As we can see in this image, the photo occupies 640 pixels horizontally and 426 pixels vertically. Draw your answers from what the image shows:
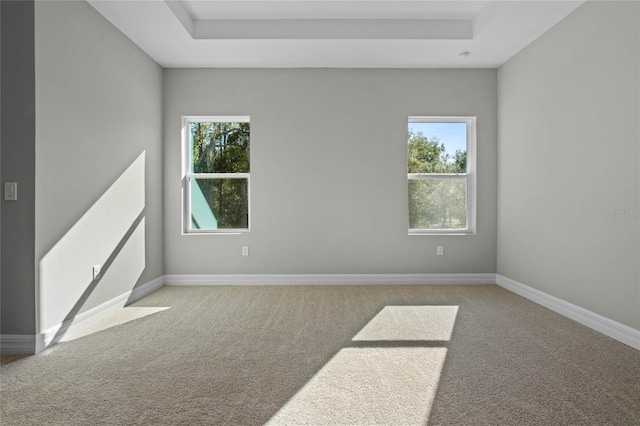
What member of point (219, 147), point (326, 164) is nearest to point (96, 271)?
point (219, 147)

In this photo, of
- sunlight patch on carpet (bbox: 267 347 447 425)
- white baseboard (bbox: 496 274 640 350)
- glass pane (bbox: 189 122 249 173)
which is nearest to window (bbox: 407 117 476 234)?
white baseboard (bbox: 496 274 640 350)

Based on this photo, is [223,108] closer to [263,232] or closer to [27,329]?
[263,232]

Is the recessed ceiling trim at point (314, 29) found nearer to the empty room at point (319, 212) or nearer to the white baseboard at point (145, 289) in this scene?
the empty room at point (319, 212)

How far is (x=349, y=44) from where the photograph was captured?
12.3 feet

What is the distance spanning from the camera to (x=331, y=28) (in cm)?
363

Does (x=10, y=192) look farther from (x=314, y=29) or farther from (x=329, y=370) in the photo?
(x=314, y=29)

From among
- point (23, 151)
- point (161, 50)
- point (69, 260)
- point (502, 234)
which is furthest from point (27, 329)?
point (502, 234)

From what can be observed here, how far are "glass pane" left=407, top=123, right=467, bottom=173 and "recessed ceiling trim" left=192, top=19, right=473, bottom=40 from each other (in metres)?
1.19

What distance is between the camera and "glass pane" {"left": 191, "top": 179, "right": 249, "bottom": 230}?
4523 millimetres

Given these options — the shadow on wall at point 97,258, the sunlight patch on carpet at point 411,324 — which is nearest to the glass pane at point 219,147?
the shadow on wall at point 97,258

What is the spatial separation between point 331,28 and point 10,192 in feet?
10.2

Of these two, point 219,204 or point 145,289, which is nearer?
point 145,289

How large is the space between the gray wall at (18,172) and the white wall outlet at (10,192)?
0.02 m

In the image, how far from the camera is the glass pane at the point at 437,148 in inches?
179
